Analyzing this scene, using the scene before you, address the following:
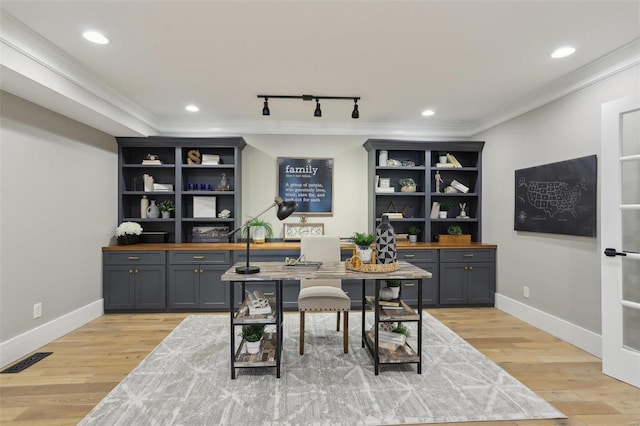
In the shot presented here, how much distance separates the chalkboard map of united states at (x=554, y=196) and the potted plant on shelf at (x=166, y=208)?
4.50m

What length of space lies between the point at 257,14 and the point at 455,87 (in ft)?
7.09

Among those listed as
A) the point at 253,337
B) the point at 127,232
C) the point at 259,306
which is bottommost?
the point at 253,337

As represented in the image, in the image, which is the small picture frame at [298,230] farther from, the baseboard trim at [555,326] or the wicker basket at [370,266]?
the baseboard trim at [555,326]

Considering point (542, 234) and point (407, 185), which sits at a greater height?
point (407, 185)

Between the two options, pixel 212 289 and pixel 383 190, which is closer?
pixel 212 289

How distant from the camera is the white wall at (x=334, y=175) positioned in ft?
15.5

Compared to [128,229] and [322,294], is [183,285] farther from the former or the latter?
[322,294]

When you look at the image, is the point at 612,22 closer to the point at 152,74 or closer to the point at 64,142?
the point at 152,74

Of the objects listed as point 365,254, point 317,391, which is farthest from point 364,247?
point 317,391

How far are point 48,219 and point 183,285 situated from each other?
155 cm

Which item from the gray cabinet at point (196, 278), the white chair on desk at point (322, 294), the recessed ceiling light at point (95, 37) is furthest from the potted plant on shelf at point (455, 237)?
the recessed ceiling light at point (95, 37)

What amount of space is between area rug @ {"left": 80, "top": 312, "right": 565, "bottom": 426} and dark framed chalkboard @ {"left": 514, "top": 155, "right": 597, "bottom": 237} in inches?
60.2

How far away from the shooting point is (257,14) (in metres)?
2.08

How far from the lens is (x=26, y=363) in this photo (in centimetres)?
268
